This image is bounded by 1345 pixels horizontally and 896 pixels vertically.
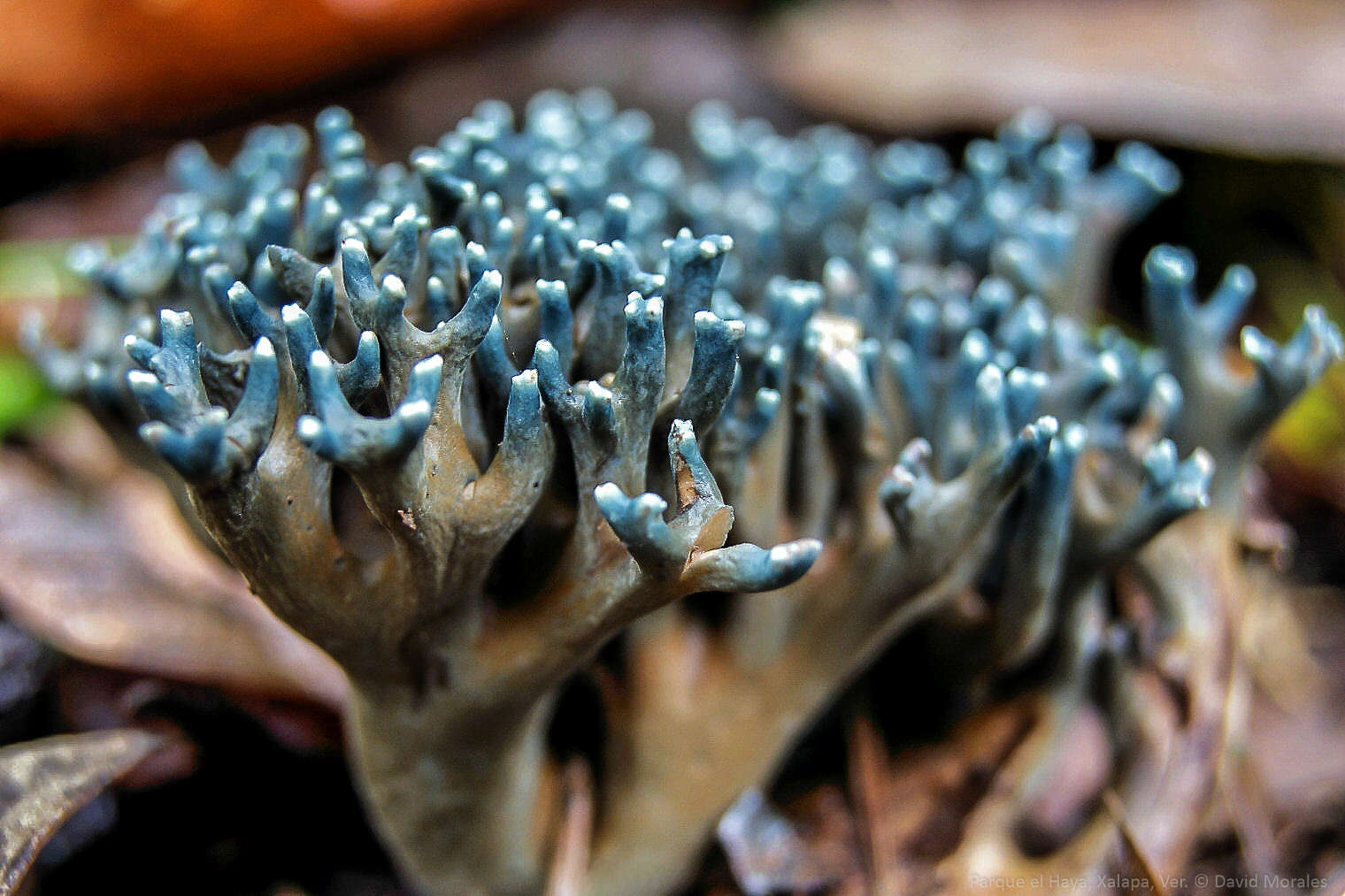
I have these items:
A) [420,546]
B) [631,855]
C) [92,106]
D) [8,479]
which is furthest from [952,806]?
[92,106]

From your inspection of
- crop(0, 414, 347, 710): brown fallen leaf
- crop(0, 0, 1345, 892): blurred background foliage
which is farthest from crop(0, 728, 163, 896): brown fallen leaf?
crop(0, 0, 1345, 892): blurred background foliage

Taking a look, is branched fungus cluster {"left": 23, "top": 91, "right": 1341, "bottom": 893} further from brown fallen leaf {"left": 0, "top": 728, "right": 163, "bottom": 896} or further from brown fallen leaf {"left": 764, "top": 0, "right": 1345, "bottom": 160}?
brown fallen leaf {"left": 764, "top": 0, "right": 1345, "bottom": 160}

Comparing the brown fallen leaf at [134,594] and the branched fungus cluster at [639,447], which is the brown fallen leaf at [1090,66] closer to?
the branched fungus cluster at [639,447]

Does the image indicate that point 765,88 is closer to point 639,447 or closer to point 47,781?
point 639,447

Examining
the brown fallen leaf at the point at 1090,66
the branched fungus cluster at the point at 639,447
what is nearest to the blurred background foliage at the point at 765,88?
the brown fallen leaf at the point at 1090,66

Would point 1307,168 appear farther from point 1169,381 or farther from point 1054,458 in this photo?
point 1054,458

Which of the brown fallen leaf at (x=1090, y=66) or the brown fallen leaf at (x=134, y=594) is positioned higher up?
the brown fallen leaf at (x=1090, y=66)
